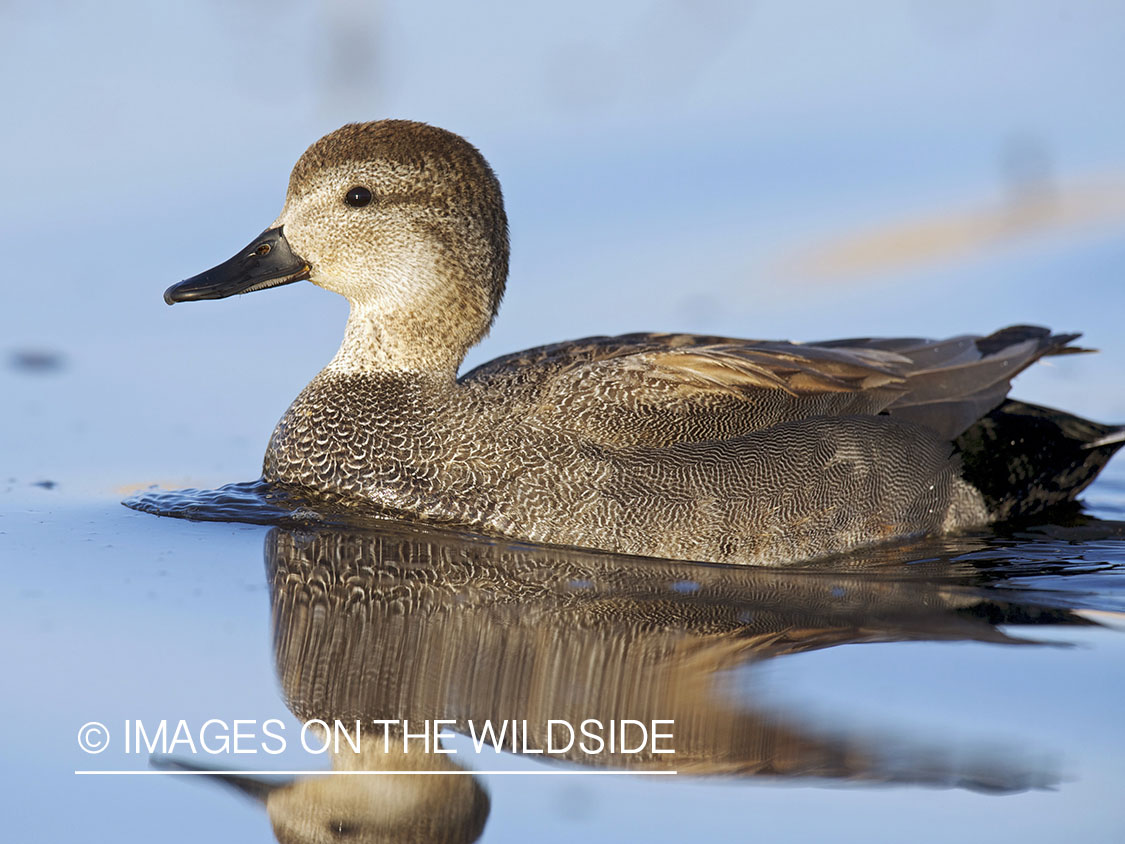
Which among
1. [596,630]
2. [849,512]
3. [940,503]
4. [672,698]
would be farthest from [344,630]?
[940,503]

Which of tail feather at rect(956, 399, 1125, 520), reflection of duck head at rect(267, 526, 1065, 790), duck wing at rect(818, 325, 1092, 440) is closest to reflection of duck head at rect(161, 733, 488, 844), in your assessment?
reflection of duck head at rect(267, 526, 1065, 790)

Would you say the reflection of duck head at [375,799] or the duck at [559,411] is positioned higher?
the duck at [559,411]

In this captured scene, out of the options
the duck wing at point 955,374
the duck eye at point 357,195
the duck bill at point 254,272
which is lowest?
the duck wing at point 955,374

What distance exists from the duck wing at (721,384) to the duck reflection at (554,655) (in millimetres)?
565

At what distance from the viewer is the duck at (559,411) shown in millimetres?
6082

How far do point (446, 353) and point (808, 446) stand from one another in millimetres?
1496

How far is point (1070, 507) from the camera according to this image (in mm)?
7402

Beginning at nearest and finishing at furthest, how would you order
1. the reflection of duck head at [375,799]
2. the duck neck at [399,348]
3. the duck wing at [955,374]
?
the reflection of duck head at [375,799], the duck neck at [399,348], the duck wing at [955,374]

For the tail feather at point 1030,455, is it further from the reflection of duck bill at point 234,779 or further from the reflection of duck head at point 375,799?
the reflection of duck bill at point 234,779

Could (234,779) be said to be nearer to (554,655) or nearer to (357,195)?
(554,655)

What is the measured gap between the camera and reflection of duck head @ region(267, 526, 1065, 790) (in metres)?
4.32

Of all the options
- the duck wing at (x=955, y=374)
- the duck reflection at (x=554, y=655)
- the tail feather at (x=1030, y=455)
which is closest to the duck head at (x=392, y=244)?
the duck reflection at (x=554, y=655)

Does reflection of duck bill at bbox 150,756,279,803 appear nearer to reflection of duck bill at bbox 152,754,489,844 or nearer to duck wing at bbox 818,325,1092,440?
reflection of duck bill at bbox 152,754,489,844

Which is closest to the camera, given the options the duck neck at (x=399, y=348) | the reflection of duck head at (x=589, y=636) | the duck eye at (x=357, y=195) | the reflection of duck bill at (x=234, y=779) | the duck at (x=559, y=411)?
the reflection of duck bill at (x=234, y=779)
